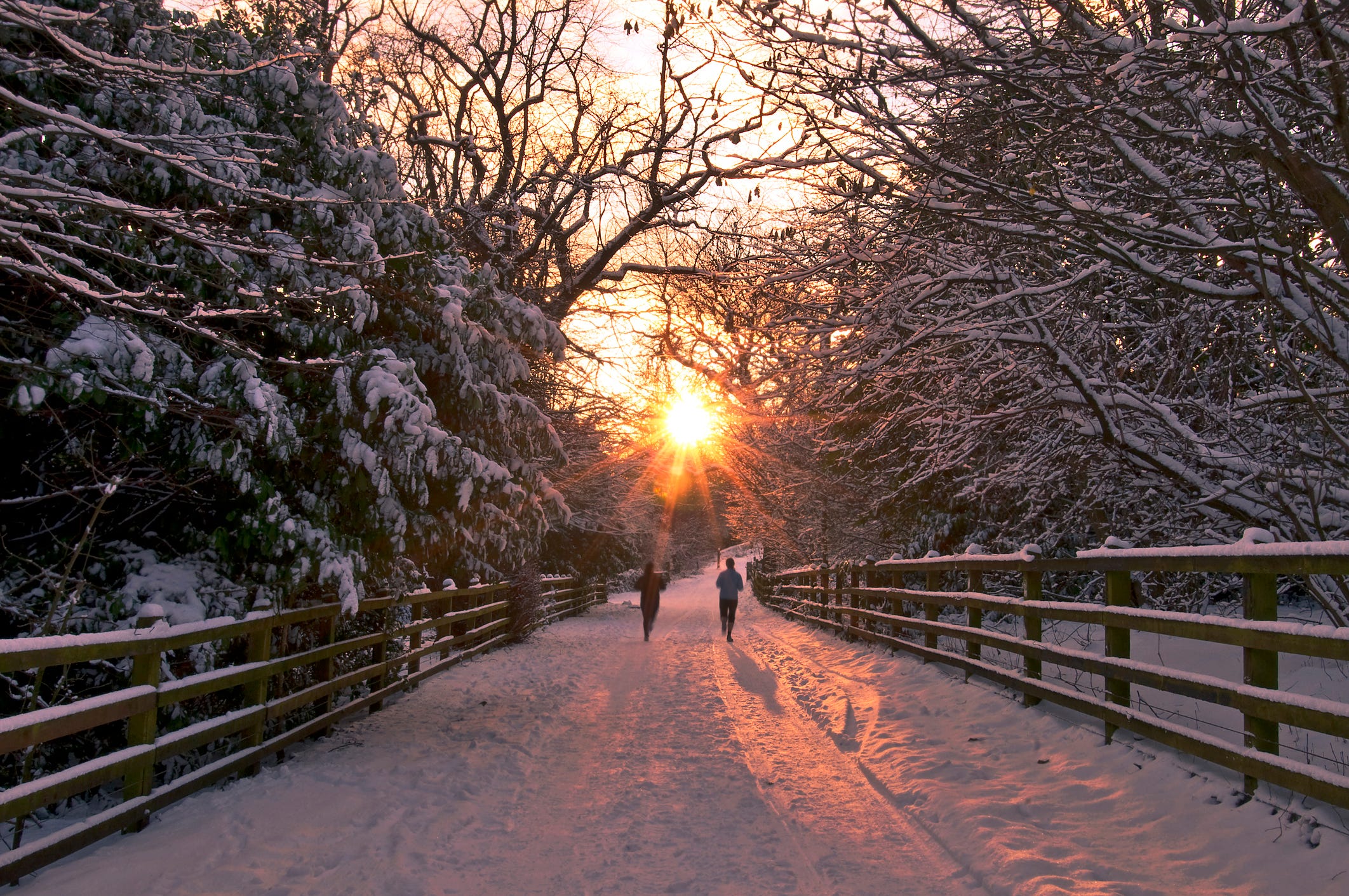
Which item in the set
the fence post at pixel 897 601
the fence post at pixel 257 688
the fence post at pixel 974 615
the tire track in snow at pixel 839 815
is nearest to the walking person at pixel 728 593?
the fence post at pixel 897 601

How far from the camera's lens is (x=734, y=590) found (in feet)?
58.0

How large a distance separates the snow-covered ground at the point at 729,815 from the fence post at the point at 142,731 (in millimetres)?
258

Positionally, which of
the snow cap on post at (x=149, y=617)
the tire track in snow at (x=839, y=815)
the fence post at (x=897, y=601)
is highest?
the snow cap on post at (x=149, y=617)

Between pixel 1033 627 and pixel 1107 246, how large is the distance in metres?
3.56

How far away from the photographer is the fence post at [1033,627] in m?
6.92

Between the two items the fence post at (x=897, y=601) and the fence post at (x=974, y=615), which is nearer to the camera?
the fence post at (x=974, y=615)

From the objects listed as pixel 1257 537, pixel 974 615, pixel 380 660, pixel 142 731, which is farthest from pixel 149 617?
pixel 974 615

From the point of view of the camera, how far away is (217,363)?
5.72m

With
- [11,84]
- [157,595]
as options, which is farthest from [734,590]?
[11,84]

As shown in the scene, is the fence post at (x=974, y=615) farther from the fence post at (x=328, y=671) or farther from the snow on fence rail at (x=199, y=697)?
the fence post at (x=328, y=671)

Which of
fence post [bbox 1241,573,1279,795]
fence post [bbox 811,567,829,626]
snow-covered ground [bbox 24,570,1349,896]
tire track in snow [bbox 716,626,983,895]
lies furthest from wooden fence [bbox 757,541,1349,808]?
fence post [bbox 811,567,829,626]

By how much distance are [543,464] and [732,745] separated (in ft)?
33.0

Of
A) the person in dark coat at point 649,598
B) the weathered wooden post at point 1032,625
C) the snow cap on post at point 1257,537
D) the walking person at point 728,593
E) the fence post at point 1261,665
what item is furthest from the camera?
the walking person at point 728,593

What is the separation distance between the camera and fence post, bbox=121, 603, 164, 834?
4.61m
